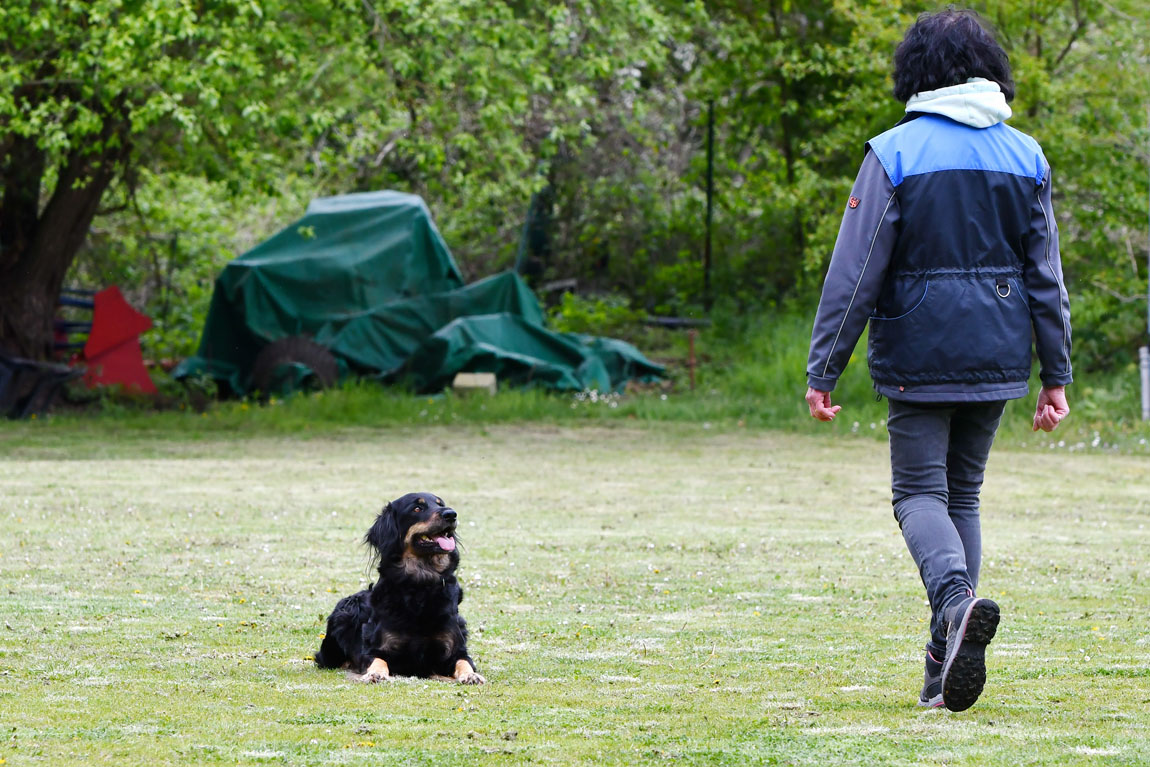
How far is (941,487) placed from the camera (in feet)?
15.3

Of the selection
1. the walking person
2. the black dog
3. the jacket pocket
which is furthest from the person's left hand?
the black dog

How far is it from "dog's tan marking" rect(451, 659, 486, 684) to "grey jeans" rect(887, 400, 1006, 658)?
151 cm

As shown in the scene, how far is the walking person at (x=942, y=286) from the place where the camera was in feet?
14.9

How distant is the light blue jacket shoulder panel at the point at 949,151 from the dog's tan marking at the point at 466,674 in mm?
2114

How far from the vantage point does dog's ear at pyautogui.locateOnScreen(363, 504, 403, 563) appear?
17.9 feet

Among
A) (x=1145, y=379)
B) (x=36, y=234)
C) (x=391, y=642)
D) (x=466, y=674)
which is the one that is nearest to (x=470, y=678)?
(x=466, y=674)

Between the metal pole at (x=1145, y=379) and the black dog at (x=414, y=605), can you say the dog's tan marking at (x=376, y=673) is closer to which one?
the black dog at (x=414, y=605)

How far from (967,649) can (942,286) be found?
1021 millimetres

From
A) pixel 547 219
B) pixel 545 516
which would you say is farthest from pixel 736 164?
pixel 545 516

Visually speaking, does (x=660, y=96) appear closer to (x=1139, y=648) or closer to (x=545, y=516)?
(x=545, y=516)

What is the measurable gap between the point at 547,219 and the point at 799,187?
17.8 ft

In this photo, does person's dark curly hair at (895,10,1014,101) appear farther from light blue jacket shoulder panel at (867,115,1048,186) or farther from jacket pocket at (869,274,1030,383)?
jacket pocket at (869,274,1030,383)

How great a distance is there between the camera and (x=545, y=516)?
1140cm

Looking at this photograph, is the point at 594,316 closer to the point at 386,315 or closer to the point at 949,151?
the point at 386,315
